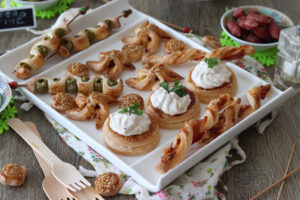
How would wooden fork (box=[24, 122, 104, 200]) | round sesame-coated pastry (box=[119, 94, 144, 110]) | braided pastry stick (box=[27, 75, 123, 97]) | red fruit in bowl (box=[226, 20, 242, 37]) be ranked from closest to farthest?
wooden fork (box=[24, 122, 104, 200]) → round sesame-coated pastry (box=[119, 94, 144, 110]) → braided pastry stick (box=[27, 75, 123, 97]) → red fruit in bowl (box=[226, 20, 242, 37])

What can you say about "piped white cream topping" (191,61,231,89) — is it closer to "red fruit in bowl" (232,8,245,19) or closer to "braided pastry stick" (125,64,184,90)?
"braided pastry stick" (125,64,184,90)

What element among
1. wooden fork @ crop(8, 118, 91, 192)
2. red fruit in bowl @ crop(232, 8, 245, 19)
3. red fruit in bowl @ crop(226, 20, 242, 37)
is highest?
red fruit in bowl @ crop(232, 8, 245, 19)

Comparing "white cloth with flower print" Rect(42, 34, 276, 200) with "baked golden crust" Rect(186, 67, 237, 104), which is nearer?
"white cloth with flower print" Rect(42, 34, 276, 200)

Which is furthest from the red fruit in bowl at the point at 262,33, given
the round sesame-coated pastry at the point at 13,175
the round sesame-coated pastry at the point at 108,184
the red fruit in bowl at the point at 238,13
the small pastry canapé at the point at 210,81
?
the round sesame-coated pastry at the point at 13,175

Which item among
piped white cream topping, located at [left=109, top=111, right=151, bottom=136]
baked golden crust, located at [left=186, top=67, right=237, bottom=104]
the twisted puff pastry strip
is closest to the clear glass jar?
baked golden crust, located at [left=186, top=67, right=237, bottom=104]

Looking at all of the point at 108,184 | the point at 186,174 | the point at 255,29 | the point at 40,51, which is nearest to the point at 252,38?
the point at 255,29

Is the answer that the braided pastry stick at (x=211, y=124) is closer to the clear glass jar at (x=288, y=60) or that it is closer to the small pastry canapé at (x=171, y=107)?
the small pastry canapé at (x=171, y=107)

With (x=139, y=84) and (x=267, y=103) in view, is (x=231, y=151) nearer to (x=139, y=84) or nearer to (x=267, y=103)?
(x=267, y=103)
